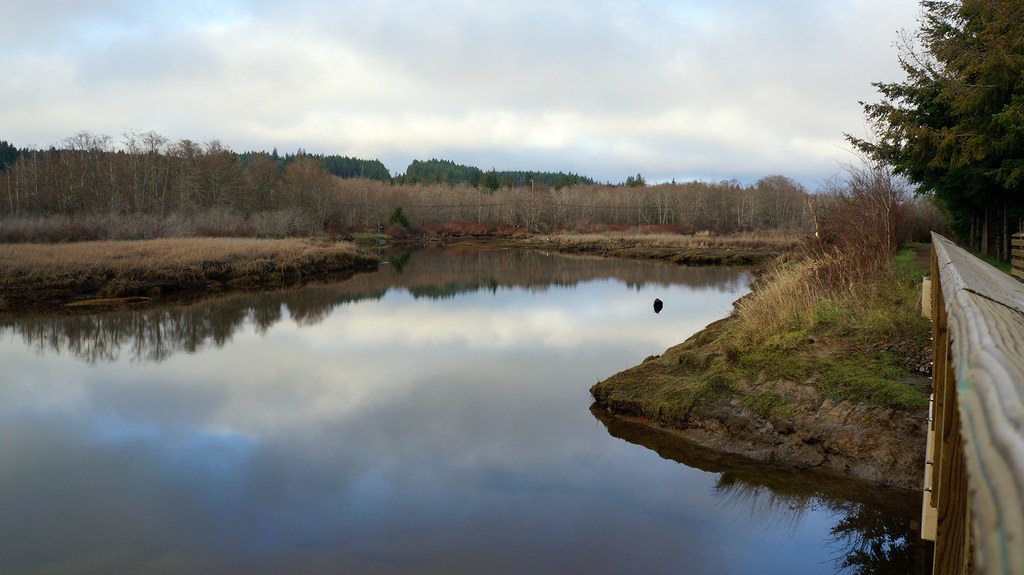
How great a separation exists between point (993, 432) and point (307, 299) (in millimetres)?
27441

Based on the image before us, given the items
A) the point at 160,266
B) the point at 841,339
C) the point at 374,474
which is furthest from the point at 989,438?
the point at 160,266

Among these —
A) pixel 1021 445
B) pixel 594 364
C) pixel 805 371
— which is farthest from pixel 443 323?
pixel 1021 445

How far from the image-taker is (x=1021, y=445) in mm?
742

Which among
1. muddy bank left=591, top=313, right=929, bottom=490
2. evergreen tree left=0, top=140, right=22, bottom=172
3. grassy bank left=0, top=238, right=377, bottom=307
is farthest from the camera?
evergreen tree left=0, top=140, right=22, bottom=172

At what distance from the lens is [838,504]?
747cm

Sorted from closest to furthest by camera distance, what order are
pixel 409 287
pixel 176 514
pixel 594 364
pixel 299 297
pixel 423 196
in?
pixel 176 514
pixel 594 364
pixel 299 297
pixel 409 287
pixel 423 196

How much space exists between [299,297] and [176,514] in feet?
66.2

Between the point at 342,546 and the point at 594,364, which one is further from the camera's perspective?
the point at 594,364

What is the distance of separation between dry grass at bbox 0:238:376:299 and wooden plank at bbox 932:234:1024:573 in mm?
28057

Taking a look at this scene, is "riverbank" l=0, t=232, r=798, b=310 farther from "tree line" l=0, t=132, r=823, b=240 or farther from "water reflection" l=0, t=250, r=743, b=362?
"tree line" l=0, t=132, r=823, b=240

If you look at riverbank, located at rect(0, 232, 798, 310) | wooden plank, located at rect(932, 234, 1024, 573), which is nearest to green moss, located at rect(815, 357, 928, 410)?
wooden plank, located at rect(932, 234, 1024, 573)

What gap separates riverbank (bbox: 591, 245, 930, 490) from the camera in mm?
8086

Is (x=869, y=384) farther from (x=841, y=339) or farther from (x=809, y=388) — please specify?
(x=841, y=339)

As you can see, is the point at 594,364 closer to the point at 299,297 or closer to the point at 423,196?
the point at 299,297
